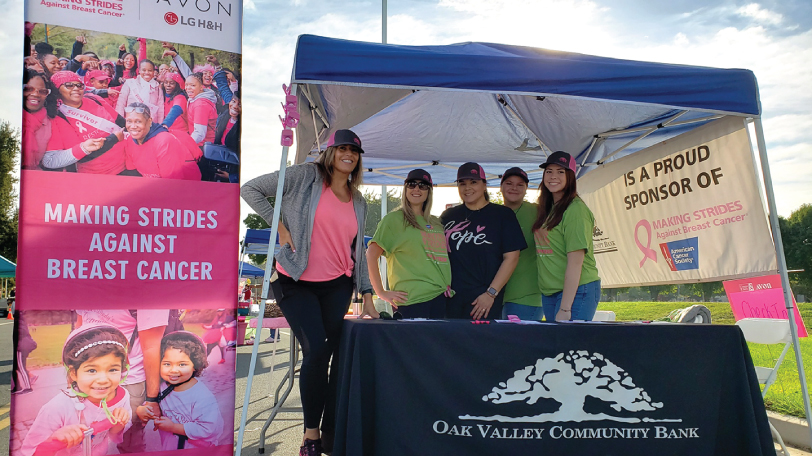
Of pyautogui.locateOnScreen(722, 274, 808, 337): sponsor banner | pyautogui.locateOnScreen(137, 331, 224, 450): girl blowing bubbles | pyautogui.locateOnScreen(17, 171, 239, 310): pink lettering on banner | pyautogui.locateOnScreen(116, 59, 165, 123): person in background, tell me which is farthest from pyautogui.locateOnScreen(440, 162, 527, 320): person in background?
pyautogui.locateOnScreen(722, 274, 808, 337): sponsor banner

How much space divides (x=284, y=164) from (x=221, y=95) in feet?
2.51

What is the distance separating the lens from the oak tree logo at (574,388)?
8.14 feet

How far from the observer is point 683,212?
14.7 feet

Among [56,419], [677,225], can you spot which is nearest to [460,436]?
[56,419]

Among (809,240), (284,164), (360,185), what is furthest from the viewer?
(809,240)

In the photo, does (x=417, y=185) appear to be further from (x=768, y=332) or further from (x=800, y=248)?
(x=800, y=248)

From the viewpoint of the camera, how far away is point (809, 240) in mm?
41062

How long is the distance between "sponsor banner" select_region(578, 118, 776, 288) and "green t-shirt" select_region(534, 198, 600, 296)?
1358 millimetres

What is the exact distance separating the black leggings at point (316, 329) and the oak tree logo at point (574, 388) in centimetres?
87

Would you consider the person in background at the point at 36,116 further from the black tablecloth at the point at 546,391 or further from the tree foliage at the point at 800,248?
the tree foliage at the point at 800,248

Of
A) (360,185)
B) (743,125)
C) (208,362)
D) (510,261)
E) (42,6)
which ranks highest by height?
(42,6)

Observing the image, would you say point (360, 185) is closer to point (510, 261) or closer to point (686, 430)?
point (510, 261)

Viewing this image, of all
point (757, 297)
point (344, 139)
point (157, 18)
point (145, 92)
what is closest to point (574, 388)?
point (344, 139)

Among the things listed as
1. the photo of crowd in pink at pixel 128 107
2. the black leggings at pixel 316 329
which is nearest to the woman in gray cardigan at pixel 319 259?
the black leggings at pixel 316 329
